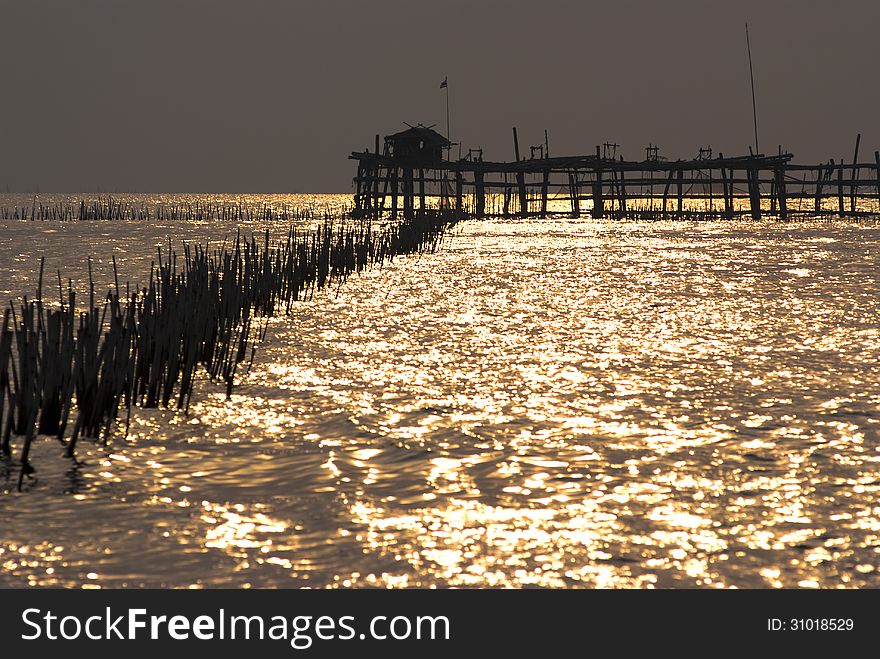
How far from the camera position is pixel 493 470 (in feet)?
16.7

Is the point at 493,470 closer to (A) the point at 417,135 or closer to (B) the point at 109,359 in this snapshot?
(B) the point at 109,359

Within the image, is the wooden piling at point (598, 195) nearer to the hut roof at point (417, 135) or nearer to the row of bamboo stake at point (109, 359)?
the hut roof at point (417, 135)

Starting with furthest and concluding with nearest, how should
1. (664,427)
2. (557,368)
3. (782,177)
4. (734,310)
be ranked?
(782,177) < (734,310) < (557,368) < (664,427)

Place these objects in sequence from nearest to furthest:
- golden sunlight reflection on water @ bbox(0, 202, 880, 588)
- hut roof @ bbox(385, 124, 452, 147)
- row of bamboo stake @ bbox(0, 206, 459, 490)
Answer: golden sunlight reflection on water @ bbox(0, 202, 880, 588)
row of bamboo stake @ bbox(0, 206, 459, 490)
hut roof @ bbox(385, 124, 452, 147)

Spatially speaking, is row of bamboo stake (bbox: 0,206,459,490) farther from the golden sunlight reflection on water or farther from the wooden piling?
the wooden piling

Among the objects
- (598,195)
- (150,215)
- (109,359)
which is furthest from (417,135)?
(109,359)

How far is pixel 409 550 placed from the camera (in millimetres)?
3992

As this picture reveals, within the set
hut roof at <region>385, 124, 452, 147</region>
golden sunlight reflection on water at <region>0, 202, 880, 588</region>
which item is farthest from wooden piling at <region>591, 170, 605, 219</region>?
golden sunlight reflection on water at <region>0, 202, 880, 588</region>

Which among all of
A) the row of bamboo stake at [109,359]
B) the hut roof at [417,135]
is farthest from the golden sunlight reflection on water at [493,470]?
the hut roof at [417,135]

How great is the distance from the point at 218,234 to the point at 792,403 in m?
28.9

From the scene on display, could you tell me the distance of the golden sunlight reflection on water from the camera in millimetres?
3854

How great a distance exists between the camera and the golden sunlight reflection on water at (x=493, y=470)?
3854 millimetres
